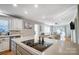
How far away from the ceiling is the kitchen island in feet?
0.97

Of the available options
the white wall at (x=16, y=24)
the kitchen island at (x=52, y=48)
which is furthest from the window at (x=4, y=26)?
the kitchen island at (x=52, y=48)

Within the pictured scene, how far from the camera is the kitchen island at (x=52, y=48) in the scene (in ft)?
3.43

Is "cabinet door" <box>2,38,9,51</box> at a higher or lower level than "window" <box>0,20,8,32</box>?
lower

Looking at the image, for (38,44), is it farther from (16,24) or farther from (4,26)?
(4,26)

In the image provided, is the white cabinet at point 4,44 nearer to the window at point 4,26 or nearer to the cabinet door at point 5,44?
the cabinet door at point 5,44

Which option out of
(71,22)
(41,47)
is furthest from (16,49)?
(71,22)

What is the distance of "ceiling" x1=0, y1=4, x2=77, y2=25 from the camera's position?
1.07 meters

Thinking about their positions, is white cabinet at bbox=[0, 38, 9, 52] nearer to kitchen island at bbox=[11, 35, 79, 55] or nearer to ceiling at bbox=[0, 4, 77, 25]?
kitchen island at bbox=[11, 35, 79, 55]

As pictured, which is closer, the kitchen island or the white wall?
the kitchen island

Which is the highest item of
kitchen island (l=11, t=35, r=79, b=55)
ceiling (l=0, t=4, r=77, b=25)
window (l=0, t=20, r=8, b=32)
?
ceiling (l=0, t=4, r=77, b=25)

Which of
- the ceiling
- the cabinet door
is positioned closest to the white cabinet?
the cabinet door

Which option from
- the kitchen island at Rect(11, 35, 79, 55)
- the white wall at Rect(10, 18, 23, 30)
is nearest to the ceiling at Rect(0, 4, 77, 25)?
the white wall at Rect(10, 18, 23, 30)

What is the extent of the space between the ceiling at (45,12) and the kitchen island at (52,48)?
296 millimetres
